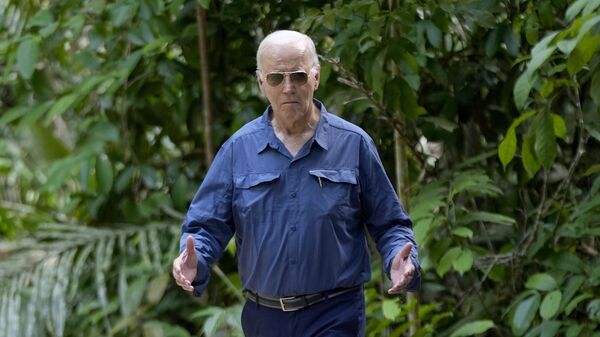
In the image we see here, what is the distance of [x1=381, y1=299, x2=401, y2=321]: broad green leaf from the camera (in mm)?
4988

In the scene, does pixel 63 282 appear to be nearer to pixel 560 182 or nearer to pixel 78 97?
pixel 78 97

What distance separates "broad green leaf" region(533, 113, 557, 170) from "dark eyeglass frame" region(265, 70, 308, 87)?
4.66 ft

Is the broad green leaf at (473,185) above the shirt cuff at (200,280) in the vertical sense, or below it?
below

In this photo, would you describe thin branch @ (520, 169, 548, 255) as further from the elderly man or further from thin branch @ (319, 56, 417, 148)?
the elderly man

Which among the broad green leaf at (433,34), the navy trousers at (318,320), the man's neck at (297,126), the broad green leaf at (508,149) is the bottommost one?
the broad green leaf at (508,149)

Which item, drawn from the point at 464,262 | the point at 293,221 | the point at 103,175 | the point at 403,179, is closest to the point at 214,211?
the point at 293,221

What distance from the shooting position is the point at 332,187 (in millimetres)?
3709

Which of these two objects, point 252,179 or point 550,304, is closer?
point 252,179

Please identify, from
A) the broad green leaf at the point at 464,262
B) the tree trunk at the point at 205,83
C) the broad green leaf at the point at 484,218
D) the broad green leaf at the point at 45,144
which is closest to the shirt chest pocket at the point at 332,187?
the broad green leaf at the point at 464,262

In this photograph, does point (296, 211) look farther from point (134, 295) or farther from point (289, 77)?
point (134, 295)

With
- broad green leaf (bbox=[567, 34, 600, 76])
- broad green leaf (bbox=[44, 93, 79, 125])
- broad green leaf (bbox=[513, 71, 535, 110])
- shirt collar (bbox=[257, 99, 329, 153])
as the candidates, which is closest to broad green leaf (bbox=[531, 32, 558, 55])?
broad green leaf (bbox=[567, 34, 600, 76])

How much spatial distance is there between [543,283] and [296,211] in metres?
1.83

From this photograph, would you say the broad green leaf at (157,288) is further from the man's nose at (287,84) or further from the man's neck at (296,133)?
the man's nose at (287,84)

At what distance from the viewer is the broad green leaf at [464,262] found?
5.04 metres
